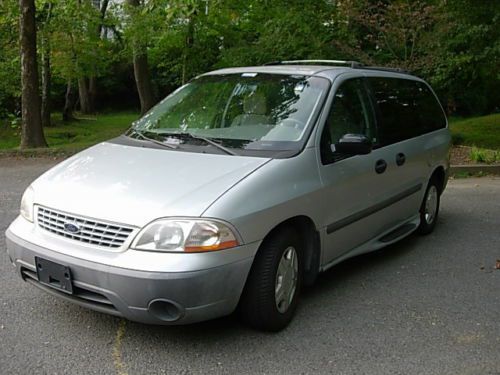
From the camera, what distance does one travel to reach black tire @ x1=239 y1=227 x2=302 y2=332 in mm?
3504

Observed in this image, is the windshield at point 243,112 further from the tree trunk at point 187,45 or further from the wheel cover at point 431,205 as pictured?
the tree trunk at point 187,45

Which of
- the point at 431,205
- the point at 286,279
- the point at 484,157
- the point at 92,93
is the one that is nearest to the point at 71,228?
the point at 286,279

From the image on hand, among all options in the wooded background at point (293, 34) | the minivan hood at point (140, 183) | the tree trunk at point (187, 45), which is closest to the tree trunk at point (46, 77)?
the wooded background at point (293, 34)

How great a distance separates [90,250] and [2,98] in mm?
16433

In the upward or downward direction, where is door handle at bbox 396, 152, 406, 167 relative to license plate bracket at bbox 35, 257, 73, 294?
upward

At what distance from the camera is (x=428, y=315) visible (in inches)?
160

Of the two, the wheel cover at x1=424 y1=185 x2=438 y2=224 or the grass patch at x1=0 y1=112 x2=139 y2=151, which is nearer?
the wheel cover at x1=424 y1=185 x2=438 y2=224

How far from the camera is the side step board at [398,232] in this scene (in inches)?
199

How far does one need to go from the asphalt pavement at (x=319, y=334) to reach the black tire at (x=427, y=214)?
962 millimetres

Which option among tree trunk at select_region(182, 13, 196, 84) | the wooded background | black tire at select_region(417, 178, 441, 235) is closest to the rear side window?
black tire at select_region(417, 178, 441, 235)

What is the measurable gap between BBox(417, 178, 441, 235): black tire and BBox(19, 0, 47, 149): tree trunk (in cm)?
883

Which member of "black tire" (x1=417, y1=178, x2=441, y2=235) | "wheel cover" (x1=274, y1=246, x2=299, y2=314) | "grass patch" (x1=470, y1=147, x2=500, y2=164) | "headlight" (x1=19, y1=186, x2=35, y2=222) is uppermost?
"headlight" (x1=19, y1=186, x2=35, y2=222)

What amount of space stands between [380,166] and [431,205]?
167 cm

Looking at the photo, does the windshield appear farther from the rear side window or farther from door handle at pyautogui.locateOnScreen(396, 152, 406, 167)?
door handle at pyautogui.locateOnScreen(396, 152, 406, 167)
